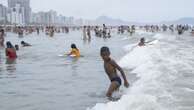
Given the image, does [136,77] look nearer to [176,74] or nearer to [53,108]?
[176,74]

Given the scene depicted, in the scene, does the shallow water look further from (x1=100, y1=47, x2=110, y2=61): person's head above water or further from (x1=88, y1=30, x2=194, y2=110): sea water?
(x1=100, y1=47, x2=110, y2=61): person's head above water

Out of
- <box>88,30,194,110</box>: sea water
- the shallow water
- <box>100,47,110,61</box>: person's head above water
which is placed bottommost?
the shallow water

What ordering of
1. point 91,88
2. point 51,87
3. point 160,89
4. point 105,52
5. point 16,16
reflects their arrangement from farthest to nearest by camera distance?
1. point 16,16
2. point 51,87
3. point 91,88
4. point 160,89
5. point 105,52

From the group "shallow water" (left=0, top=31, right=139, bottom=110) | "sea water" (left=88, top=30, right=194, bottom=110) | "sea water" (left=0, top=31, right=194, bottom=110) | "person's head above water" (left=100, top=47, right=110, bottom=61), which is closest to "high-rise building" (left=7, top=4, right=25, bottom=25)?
"shallow water" (left=0, top=31, right=139, bottom=110)

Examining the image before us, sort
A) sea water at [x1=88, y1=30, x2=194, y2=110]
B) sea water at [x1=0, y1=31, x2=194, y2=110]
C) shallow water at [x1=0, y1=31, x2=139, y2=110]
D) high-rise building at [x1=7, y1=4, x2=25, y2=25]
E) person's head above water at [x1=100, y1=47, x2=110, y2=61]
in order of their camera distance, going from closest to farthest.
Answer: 1. sea water at [x1=88, y1=30, x2=194, y2=110]
2. sea water at [x1=0, y1=31, x2=194, y2=110]
3. person's head above water at [x1=100, y1=47, x2=110, y2=61]
4. shallow water at [x1=0, y1=31, x2=139, y2=110]
5. high-rise building at [x1=7, y1=4, x2=25, y2=25]

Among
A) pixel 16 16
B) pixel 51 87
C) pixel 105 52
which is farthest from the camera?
pixel 16 16

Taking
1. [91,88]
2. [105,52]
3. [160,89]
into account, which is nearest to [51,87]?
[91,88]

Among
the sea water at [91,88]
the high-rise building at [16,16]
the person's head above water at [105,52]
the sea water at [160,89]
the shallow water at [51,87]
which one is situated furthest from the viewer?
the high-rise building at [16,16]

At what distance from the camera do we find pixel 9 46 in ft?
73.3

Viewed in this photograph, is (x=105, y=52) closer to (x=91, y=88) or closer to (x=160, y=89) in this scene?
(x=160, y=89)

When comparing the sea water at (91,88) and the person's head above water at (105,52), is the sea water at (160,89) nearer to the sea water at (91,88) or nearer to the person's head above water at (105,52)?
the sea water at (91,88)

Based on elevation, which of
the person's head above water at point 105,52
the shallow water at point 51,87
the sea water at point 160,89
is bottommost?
the shallow water at point 51,87

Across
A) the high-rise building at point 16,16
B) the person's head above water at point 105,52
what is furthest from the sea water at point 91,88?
the high-rise building at point 16,16

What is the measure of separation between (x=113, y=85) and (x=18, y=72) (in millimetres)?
7571
